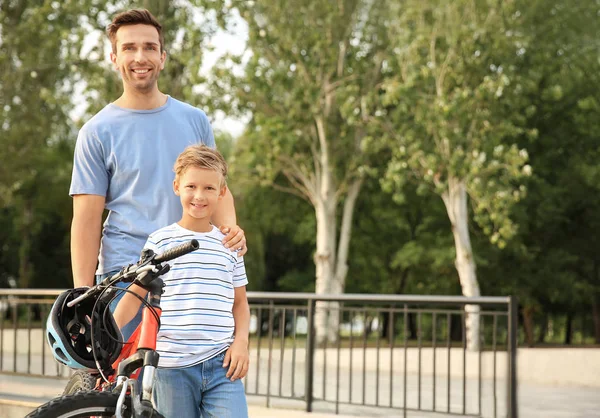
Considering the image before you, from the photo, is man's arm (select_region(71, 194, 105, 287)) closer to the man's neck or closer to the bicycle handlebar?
the man's neck

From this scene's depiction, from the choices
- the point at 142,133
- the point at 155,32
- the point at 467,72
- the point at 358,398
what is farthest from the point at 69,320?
the point at 467,72

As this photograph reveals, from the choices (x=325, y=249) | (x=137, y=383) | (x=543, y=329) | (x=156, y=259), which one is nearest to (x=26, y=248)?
(x=325, y=249)

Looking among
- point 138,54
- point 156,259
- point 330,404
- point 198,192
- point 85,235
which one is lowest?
point 330,404

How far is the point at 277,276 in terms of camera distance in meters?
44.4

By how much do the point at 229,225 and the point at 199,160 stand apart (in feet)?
1.05

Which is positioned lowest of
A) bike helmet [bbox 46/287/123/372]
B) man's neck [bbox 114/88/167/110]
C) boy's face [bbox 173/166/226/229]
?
bike helmet [bbox 46/287/123/372]

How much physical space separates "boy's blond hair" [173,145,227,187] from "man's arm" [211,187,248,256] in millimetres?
175

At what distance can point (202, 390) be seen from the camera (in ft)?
11.0

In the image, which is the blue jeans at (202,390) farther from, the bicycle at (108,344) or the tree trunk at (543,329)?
the tree trunk at (543,329)

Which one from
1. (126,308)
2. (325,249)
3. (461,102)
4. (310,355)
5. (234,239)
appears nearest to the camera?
(126,308)

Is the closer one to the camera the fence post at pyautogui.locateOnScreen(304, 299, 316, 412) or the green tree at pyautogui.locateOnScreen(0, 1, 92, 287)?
the fence post at pyautogui.locateOnScreen(304, 299, 316, 412)

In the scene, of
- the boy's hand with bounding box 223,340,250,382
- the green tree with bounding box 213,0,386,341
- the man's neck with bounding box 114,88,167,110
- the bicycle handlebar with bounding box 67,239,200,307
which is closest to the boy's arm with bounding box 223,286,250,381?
the boy's hand with bounding box 223,340,250,382

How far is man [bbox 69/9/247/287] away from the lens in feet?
11.8

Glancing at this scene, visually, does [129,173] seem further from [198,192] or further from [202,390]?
[202,390]
